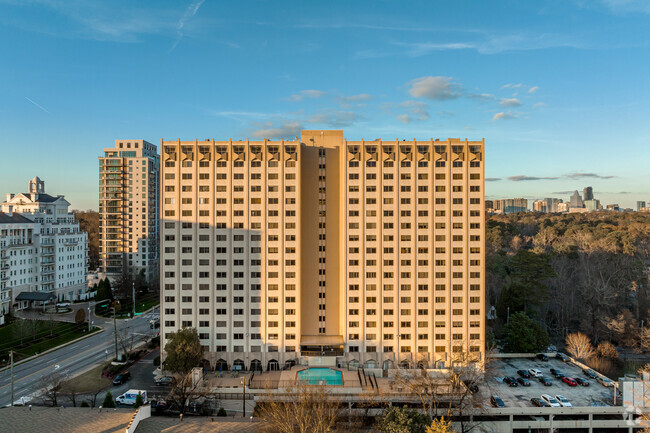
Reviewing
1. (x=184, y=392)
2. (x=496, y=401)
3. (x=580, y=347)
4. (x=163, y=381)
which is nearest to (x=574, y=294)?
(x=580, y=347)

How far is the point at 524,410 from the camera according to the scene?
4834 centimetres

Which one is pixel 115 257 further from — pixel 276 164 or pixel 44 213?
pixel 276 164

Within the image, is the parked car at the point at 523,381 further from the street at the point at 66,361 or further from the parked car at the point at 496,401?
the street at the point at 66,361

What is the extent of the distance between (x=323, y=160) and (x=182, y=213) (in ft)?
77.8

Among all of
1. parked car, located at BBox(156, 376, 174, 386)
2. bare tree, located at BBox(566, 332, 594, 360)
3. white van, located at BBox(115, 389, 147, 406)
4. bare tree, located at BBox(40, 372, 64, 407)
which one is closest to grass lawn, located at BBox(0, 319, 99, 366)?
bare tree, located at BBox(40, 372, 64, 407)

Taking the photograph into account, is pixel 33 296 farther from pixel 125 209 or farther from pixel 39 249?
pixel 125 209

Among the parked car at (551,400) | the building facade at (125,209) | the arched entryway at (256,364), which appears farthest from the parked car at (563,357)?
the building facade at (125,209)

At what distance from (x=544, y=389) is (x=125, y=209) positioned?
114m

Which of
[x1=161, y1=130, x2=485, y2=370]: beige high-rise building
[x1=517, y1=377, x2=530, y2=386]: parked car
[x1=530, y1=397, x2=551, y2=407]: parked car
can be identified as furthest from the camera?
[x1=161, y1=130, x2=485, y2=370]: beige high-rise building

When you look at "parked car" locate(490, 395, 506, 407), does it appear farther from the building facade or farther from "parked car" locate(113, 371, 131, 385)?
the building facade

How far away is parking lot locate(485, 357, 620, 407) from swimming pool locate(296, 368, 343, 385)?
19315 mm

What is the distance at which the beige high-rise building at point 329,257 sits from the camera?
201 ft

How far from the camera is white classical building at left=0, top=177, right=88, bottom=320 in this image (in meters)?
87.2

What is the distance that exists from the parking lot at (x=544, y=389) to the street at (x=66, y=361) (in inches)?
2323
